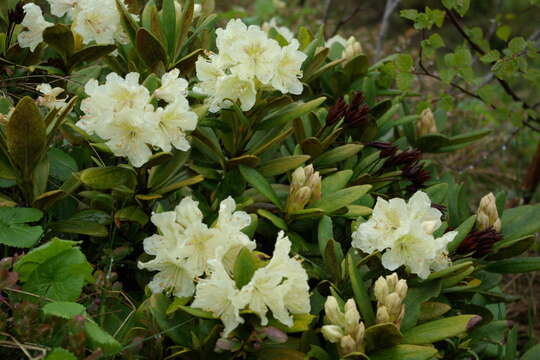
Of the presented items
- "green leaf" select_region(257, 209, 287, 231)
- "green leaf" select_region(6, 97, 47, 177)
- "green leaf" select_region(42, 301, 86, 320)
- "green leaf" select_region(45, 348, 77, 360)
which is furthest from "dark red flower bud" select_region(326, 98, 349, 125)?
"green leaf" select_region(45, 348, 77, 360)

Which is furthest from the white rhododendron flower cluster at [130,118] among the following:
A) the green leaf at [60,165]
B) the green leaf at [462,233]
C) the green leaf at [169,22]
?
the green leaf at [462,233]

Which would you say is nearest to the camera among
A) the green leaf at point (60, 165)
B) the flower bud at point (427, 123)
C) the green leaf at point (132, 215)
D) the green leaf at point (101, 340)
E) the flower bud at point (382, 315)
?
the green leaf at point (101, 340)

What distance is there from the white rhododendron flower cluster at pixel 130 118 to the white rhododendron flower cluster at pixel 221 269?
0.62 ft

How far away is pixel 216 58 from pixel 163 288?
63cm

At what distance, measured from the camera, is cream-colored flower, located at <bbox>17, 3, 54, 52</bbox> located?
1.96 meters

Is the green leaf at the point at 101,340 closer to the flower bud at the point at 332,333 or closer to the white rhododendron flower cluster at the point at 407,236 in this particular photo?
the flower bud at the point at 332,333

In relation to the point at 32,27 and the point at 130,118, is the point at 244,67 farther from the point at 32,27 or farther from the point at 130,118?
the point at 32,27

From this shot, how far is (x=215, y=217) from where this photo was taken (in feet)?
5.85

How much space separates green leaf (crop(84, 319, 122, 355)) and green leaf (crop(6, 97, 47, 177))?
1.53ft

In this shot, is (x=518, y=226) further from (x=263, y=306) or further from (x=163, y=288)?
(x=163, y=288)

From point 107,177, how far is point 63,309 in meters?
0.39

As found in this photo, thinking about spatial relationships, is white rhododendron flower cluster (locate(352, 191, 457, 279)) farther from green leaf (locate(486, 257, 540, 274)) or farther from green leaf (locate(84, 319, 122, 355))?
green leaf (locate(84, 319, 122, 355))

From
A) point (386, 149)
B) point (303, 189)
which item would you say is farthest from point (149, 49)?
point (386, 149)

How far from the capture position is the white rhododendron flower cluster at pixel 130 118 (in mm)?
1553
